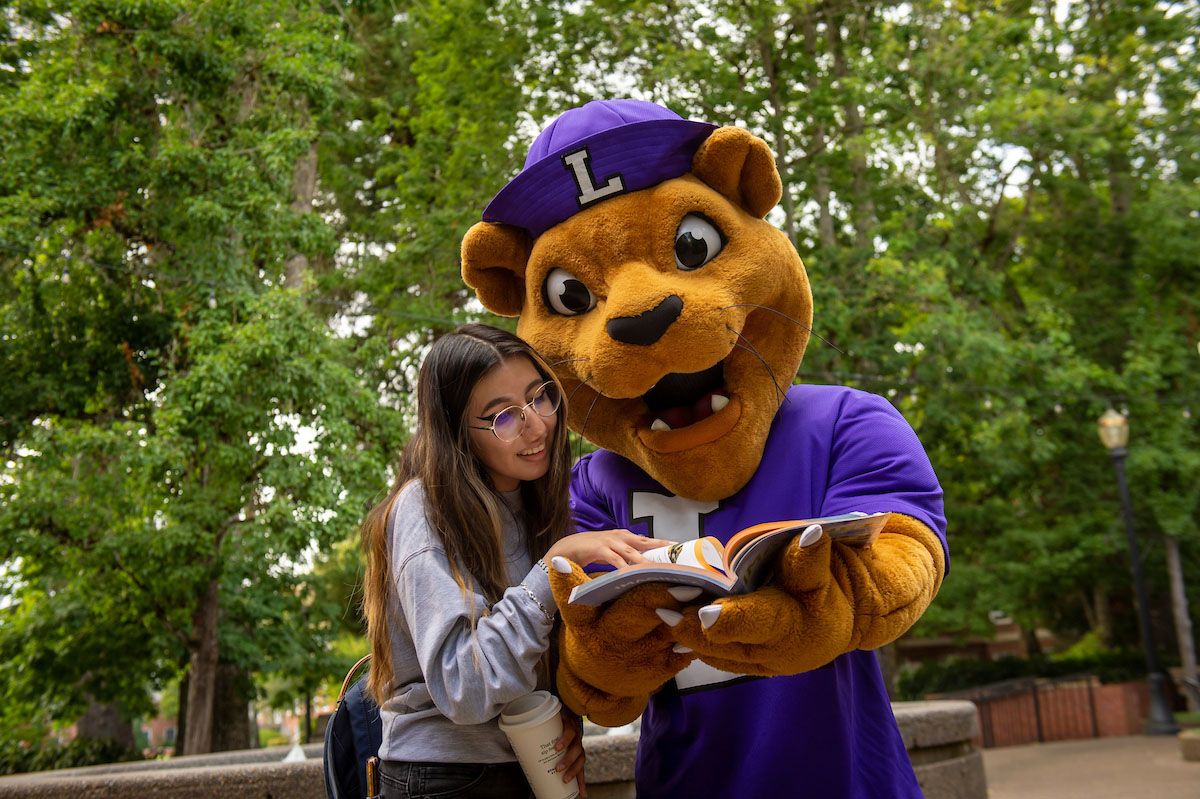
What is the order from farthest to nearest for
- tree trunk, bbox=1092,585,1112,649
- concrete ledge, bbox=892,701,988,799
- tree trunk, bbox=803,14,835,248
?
tree trunk, bbox=1092,585,1112,649 < tree trunk, bbox=803,14,835,248 < concrete ledge, bbox=892,701,988,799

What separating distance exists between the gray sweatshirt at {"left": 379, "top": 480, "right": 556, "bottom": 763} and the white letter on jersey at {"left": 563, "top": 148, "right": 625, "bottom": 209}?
857 millimetres

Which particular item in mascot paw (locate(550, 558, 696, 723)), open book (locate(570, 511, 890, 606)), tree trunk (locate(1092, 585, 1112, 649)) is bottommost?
tree trunk (locate(1092, 585, 1112, 649))

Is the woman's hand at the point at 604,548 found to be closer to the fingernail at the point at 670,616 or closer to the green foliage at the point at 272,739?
the fingernail at the point at 670,616

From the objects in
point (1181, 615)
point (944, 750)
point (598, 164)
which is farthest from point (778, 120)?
point (1181, 615)

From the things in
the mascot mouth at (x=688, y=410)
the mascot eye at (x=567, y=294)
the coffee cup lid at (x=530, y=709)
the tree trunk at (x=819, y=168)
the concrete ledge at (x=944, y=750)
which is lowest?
the concrete ledge at (x=944, y=750)

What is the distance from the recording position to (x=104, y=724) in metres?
13.6

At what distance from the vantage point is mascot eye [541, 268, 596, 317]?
2.52m

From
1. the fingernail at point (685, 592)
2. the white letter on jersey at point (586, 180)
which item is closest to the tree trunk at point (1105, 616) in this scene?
the white letter on jersey at point (586, 180)

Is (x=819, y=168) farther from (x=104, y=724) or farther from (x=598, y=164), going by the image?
(x=104, y=724)

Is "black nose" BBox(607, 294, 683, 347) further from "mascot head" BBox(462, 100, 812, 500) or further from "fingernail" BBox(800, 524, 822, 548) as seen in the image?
"fingernail" BBox(800, 524, 822, 548)

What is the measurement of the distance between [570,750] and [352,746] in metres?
0.61

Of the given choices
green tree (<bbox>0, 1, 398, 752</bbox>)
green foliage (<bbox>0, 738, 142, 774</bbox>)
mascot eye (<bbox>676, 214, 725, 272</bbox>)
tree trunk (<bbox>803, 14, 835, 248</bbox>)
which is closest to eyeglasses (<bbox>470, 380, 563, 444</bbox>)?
mascot eye (<bbox>676, 214, 725, 272</bbox>)

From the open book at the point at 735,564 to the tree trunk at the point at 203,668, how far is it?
1012 centimetres

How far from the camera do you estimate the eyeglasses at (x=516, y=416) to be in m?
2.41
